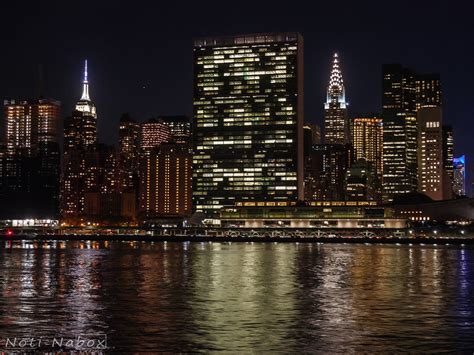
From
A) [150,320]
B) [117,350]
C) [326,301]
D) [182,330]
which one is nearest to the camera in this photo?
[117,350]

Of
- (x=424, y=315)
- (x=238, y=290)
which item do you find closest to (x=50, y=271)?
(x=238, y=290)

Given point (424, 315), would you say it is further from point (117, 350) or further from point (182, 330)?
point (117, 350)

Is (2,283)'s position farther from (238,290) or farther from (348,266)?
(348,266)

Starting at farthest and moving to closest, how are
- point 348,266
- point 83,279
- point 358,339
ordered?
point 348,266
point 83,279
point 358,339

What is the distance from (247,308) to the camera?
49688mm

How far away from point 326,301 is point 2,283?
97.2 feet

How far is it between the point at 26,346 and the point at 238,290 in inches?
1101

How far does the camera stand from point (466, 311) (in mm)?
49312

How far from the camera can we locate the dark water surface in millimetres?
37844

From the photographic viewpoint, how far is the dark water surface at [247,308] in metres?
37.8

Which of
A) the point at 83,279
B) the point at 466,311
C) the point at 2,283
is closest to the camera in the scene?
the point at 466,311

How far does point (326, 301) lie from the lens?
55.1 meters

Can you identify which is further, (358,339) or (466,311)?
(466,311)

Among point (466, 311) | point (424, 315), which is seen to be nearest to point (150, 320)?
point (424, 315)
